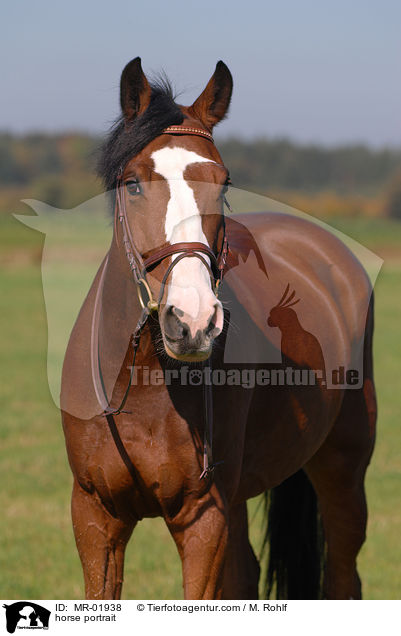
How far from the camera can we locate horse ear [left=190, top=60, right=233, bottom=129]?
300 centimetres

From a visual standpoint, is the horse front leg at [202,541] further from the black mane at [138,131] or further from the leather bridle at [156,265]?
the black mane at [138,131]

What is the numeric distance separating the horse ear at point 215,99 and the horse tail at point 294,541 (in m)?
2.32

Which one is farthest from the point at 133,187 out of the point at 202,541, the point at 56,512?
the point at 56,512

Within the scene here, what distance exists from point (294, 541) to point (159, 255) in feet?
8.19

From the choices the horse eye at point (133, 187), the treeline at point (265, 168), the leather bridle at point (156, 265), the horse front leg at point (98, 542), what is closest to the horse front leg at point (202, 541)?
the leather bridle at point (156, 265)

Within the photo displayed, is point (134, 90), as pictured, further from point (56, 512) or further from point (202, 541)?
point (56, 512)

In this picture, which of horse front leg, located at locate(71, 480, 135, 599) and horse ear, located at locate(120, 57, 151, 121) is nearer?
horse ear, located at locate(120, 57, 151, 121)

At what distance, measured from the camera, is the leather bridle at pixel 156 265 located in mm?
2566

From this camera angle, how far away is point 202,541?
9.64 ft

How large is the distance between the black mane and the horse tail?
2.35m
